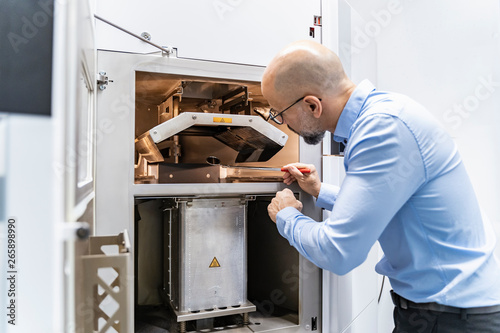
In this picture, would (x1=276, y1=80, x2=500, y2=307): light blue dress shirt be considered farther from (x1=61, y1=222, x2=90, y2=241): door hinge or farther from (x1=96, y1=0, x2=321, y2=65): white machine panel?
(x1=61, y1=222, x2=90, y2=241): door hinge

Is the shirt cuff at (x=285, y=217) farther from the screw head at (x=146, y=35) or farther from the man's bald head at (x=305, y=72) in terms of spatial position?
the screw head at (x=146, y=35)

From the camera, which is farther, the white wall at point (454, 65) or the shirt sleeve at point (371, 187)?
the white wall at point (454, 65)

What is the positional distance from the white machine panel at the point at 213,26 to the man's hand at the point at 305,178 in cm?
37

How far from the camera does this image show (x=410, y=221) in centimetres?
105

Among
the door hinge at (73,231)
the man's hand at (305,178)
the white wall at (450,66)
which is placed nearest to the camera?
the door hinge at (73,231)

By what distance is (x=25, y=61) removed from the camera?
0.73 meters

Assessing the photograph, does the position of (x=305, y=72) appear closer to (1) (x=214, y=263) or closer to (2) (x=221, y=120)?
(2) (x=221, y=120)

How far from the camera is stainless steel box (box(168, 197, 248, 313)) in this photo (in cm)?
131

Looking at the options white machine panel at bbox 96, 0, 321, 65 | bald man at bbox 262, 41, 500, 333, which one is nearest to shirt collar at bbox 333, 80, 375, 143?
bald man at bbox 262, 41, 500, 333

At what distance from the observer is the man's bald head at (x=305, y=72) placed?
3.81 ft

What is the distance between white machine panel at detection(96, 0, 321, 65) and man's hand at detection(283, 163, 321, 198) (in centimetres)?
37

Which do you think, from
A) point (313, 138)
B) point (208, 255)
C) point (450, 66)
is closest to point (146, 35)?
point (313, 138)

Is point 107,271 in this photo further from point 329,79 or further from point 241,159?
point 329,79

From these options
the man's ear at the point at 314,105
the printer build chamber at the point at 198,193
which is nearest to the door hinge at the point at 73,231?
the printer build chamber at the point at 198,193
